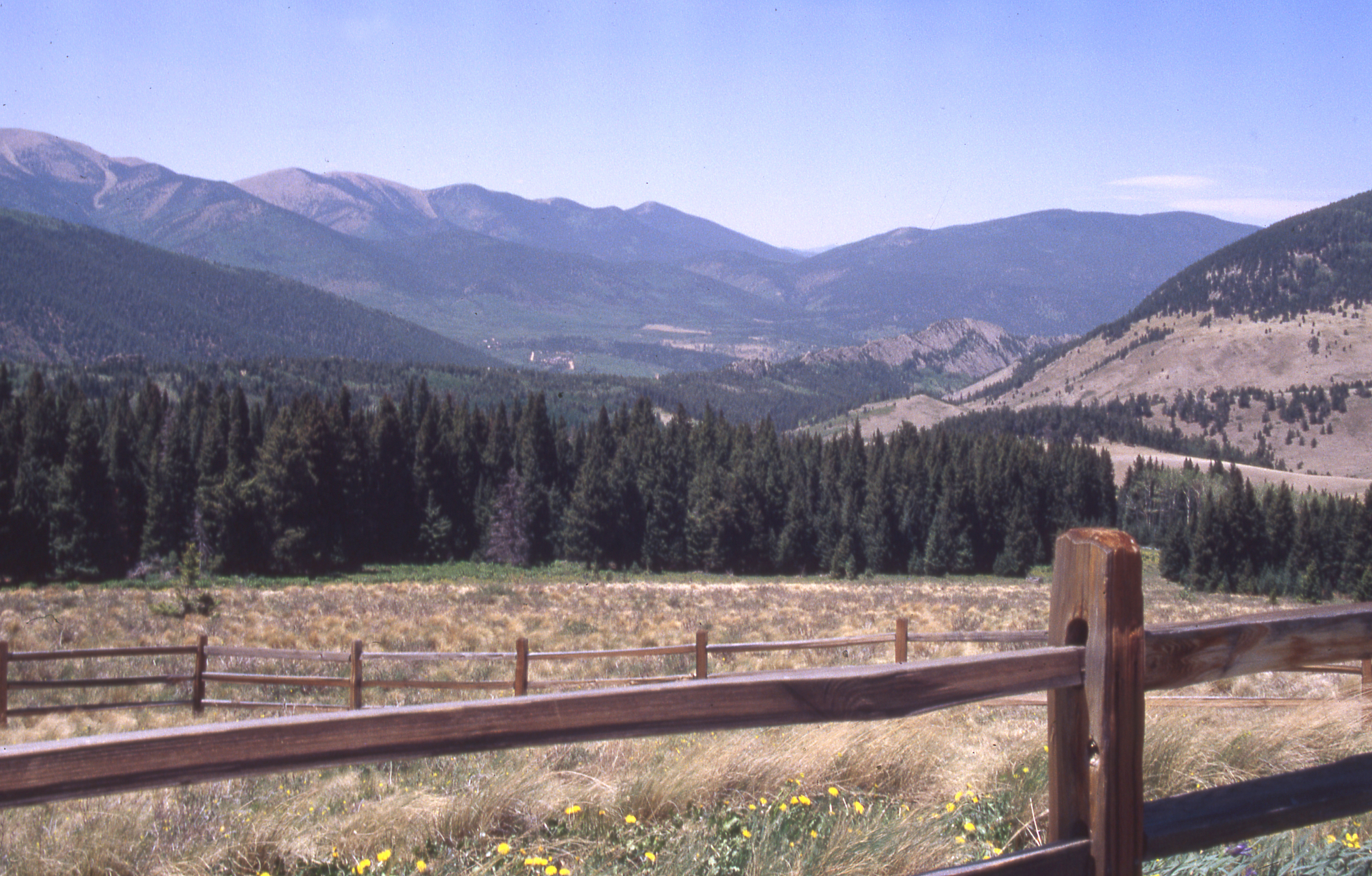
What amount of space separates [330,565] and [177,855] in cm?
6854

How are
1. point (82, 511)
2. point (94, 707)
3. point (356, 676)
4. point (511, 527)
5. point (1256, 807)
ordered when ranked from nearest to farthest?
point (1256, 807), point (356, 676), point (94, 707), point (82, 511), point (511, 527)

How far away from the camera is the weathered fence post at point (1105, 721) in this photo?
3354mm

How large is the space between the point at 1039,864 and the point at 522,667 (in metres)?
10.3

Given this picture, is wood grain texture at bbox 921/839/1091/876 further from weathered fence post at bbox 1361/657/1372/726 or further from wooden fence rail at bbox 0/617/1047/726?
wooden fence rail at bbox 0/617/1047/726

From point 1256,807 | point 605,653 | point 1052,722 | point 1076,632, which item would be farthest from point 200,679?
point 1256,807

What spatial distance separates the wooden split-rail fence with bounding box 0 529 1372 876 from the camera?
262 cm

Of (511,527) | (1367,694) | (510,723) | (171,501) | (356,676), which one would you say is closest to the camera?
(510,723)

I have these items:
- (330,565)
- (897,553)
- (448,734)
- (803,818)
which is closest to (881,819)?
(803,818)

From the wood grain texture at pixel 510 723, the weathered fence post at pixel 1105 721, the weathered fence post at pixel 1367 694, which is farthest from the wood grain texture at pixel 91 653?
the weathered fence post at pixel 1367 694

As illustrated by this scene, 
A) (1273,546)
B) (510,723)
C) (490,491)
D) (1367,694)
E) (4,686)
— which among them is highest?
(510,723)

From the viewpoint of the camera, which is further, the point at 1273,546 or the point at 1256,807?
the point at 1273,546

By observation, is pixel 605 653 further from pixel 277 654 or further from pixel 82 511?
pixel 82 511

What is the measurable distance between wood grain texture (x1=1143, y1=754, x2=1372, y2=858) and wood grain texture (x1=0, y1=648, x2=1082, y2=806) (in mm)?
746

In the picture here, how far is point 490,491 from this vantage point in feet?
280
